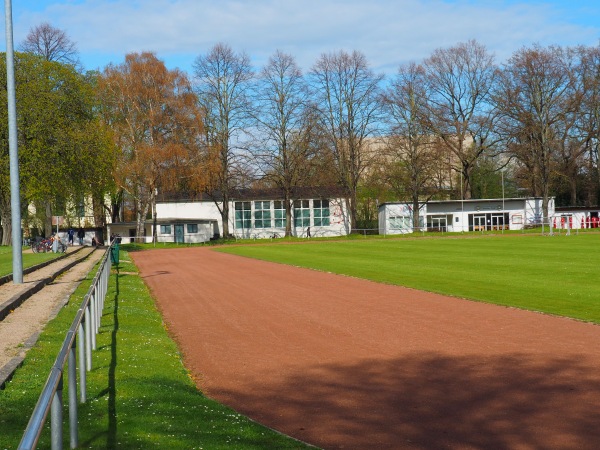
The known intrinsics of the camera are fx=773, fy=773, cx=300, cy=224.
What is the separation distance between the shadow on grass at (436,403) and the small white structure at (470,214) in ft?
233

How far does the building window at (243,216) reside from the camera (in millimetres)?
87875

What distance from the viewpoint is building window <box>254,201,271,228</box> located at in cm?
8825

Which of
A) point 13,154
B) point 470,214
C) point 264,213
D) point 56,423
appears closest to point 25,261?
point 13,154

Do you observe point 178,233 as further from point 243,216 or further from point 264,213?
point 264,213

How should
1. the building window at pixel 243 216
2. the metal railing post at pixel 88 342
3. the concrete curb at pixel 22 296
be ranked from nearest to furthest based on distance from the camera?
the metal railing post at pixel 88 342 < the concrete curb at pixel 22 296 < the building window at pixel 243 216

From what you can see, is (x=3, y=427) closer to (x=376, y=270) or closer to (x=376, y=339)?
(x=376, y=339)

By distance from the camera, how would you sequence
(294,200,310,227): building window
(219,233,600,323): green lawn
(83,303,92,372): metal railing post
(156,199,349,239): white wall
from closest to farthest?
(83,303,92,372): metal railing post
(219,233,600,323): green lawn
(156,199,349,239): white wall
(294,200,310,227): building window

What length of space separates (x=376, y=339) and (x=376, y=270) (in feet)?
57.4

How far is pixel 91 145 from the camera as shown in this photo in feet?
161

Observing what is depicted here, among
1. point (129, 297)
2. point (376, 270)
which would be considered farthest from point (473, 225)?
point (129, 297)

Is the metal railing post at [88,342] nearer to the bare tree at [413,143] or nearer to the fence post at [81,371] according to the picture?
the fence post at [81,371]

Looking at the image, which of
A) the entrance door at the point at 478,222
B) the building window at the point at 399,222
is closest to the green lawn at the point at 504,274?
the entrance door at the point at 478,222

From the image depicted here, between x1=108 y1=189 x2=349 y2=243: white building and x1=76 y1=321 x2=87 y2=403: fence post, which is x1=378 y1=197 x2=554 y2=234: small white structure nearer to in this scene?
x1=108 y1=189 x2=349 y2=243: white building

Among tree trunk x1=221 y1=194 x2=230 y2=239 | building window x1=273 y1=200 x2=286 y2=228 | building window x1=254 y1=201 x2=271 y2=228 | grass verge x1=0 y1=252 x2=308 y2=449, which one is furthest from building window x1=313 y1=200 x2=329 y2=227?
grass verge x1=0 y1=252 x2=308 y2=449
